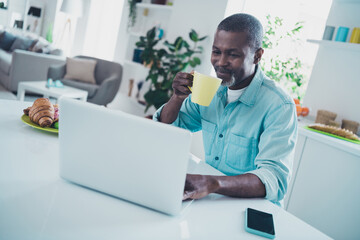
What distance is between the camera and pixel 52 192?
2.37 feet

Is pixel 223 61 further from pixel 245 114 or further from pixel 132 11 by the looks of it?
pixel 132 11

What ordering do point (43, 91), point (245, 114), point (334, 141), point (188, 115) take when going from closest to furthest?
1. point (245, 114)
2. point (188, 115)
3. point (334, 141)
4. point (43, 91)

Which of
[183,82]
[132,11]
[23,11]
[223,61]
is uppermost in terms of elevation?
[132,11]

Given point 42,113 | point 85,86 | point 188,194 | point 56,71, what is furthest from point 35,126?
point 56,71

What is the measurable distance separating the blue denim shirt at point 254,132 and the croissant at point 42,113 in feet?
1.51

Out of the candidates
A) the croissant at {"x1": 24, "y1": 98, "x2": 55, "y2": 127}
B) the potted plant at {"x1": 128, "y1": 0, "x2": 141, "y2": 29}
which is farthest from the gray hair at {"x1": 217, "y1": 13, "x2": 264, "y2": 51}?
the potted plant at {"x1": 128, "y1": 0, "x2": 141, "y2": 29}

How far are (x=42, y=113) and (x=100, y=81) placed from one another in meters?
3.65

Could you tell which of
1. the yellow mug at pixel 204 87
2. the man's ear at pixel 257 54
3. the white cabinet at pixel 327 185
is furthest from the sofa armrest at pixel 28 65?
the yellow mug at pixel 204 87

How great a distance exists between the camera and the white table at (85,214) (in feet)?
1.97

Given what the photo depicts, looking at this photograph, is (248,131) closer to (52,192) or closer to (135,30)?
(52,192)

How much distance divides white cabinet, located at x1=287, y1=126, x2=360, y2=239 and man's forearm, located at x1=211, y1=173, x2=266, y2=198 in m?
1.32

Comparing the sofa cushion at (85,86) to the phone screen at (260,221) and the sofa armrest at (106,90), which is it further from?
the phone screen at (260,221)

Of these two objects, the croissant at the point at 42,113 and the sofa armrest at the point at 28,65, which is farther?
the sofa armrest at the point at 28,65

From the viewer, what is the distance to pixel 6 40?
578cm
